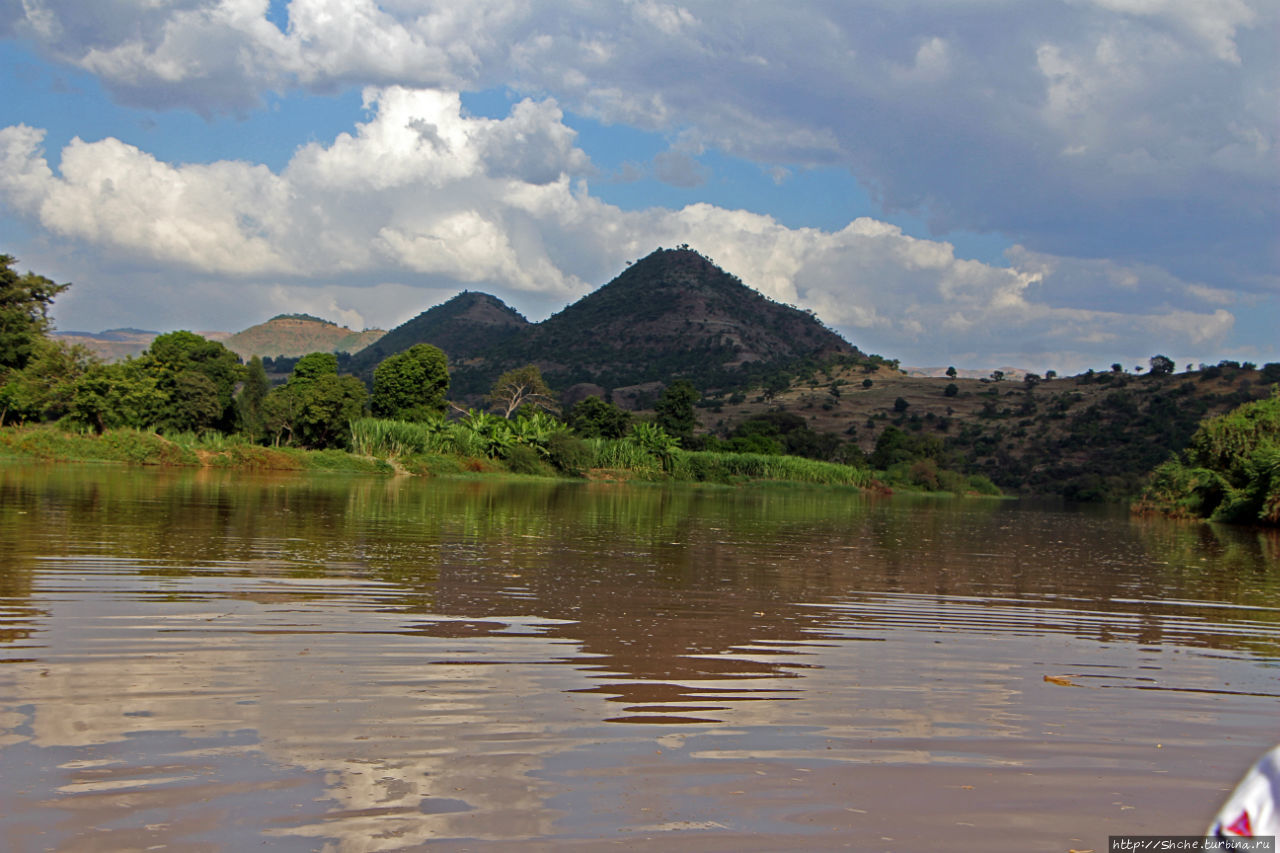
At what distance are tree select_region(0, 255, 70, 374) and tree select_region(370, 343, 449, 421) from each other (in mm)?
17699

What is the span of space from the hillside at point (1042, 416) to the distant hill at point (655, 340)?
68.8 ft

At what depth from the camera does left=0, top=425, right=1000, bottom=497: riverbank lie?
135ft

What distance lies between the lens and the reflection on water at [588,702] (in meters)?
4.08

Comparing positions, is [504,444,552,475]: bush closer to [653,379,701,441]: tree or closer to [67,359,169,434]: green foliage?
[653,379,701,441]: tree

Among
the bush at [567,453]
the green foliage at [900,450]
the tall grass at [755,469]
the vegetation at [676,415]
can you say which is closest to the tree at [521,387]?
the vegetation at [676,415]

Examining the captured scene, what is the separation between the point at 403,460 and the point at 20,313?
24.3 metres

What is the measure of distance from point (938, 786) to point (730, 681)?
82.6 inches

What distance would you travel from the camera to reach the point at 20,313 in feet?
176

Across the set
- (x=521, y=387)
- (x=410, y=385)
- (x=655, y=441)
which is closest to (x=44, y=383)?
(x=410, y=385)

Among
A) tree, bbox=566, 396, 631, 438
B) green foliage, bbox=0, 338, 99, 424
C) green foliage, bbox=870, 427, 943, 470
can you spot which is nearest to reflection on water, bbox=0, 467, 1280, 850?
green foliage, bbox=0, 338, 99, 424

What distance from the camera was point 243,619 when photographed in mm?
7902

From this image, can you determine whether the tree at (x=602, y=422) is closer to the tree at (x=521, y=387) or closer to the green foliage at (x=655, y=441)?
the green foliage at (x=655, y=441)

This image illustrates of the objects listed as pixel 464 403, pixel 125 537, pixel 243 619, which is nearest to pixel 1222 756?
pixel 243 619

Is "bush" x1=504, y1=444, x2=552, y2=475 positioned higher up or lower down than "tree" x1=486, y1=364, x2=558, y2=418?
lower down
